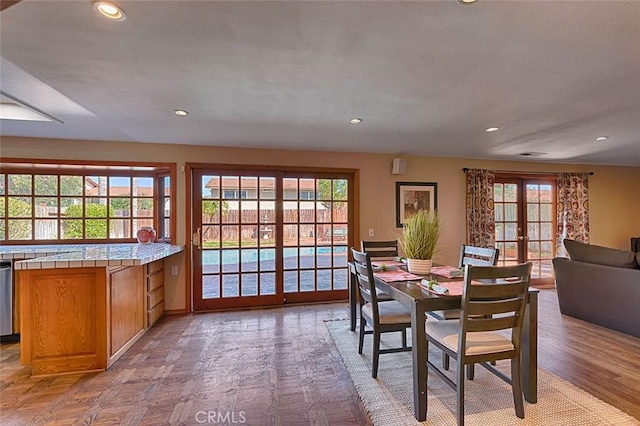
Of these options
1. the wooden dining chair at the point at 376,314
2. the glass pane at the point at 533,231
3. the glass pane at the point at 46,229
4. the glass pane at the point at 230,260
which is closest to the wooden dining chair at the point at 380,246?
the wooden dining chair at the point at 376,314

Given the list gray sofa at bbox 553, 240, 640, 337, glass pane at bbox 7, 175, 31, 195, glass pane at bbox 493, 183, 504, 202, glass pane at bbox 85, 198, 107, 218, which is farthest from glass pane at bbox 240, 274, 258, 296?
glass pane at bbox 493, 183, 504, 202

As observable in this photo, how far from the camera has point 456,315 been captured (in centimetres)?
267

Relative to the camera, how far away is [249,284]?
4336 millimetres

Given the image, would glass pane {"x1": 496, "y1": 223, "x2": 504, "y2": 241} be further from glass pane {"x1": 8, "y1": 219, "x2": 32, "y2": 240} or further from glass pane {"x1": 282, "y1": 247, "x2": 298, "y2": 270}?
glass pane {"x1": 8, "y1": 219, "x2": 32, "y2": 240}

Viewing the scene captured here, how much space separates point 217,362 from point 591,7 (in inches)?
131

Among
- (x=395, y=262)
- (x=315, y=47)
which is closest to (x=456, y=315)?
(x=395, y=262)

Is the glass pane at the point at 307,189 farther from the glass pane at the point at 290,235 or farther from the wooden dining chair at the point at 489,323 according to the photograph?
the wooden dining chair at the point at 489,323

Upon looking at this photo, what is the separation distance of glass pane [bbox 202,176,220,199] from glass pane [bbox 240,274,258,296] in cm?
118

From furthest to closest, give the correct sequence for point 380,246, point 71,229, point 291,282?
point 291,282, point 71,229, point 380,246

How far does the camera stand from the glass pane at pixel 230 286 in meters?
4.27

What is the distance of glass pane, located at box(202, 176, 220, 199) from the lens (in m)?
4.20

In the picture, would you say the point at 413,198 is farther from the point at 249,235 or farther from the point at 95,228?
the point at 95,228

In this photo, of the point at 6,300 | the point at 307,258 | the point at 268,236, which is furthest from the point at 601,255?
the point at 6,300

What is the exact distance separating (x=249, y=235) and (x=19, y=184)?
2.87 meters
